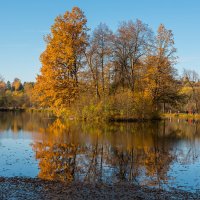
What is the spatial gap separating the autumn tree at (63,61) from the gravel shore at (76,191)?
3073 cm

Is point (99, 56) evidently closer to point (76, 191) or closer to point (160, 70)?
point (160, 70)

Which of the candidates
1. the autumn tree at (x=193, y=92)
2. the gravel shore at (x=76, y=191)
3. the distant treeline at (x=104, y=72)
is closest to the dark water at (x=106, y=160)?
the gravel shore at (x=76, y=191)

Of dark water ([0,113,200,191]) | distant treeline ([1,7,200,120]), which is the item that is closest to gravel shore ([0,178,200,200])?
dark water ([0,113,200,191])

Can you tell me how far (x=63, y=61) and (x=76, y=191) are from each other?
3297 cm

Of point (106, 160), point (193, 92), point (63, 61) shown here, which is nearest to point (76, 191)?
point (106, 160)

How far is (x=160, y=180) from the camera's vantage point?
12820mm

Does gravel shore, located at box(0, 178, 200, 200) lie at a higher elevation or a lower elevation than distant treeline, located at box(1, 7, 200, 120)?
lower

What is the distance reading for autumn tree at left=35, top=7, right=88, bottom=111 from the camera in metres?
42.0

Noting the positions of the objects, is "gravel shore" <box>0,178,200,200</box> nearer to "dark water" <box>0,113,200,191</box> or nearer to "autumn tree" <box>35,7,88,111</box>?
"dark water" <box>0,113,200,191</box>

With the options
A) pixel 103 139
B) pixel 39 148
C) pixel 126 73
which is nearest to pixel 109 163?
pixel 39 148

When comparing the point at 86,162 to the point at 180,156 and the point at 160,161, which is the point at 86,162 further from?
the point at 180,156

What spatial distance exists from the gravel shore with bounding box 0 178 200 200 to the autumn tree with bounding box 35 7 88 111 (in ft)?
101

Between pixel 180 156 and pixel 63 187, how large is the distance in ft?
31.7

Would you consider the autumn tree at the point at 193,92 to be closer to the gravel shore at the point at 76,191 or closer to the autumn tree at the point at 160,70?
the autumn tree at the point at 160,70
